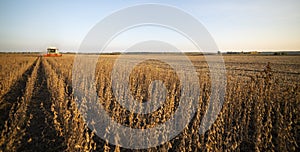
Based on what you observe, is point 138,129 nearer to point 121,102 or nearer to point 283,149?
point 121,102

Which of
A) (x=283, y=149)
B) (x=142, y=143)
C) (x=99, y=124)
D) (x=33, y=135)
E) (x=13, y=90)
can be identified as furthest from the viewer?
(x=13, y=90)

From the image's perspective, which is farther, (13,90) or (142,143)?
(13,90)

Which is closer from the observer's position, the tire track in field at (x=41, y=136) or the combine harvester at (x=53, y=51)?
the tire track in field at (x=41, y=136)

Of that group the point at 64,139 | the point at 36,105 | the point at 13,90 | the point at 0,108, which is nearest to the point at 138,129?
the point at 64,139

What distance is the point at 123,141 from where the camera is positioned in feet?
13.0

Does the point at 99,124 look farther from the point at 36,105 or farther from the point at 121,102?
the point at 36,105

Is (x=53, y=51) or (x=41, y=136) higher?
(x=53, y=51)

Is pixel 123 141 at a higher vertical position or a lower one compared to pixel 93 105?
lower

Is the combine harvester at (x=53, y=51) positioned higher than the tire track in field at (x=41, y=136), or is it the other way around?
the combine harvester at (x=53, y=51)

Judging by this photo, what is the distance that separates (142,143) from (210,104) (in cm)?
275

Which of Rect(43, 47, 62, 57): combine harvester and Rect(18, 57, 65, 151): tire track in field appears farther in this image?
Rect(43, 47, 62, 57): combine harvester

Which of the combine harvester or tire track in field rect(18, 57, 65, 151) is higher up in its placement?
the combine harvester

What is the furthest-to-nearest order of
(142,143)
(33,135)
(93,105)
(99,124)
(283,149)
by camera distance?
(93,105)
(99,124)
(33,135)
(142,143)
(283,149)

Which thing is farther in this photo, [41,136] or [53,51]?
[53,51]
